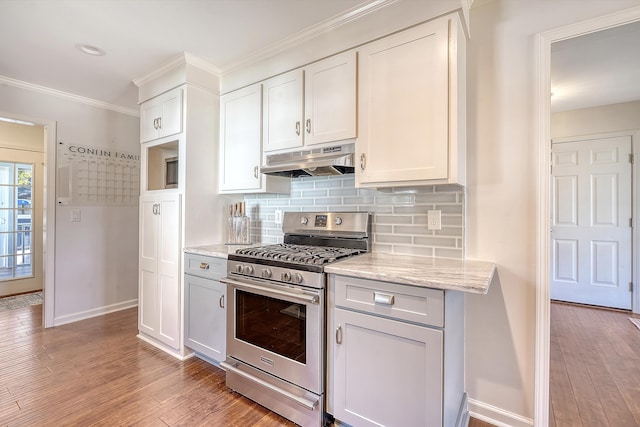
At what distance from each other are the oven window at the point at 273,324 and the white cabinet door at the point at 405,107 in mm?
898

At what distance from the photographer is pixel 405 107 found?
1.69 metres

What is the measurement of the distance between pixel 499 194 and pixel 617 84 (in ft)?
8.83

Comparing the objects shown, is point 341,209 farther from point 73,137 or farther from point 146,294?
point 73,137

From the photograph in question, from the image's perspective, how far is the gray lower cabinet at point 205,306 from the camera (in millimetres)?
2148

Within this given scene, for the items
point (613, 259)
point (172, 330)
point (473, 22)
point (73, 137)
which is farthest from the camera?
point (613, 259)

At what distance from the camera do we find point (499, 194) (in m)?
1.74

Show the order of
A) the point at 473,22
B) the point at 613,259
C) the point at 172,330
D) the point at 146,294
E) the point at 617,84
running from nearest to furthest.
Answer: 1. the point at 473,22
2. the point at 172,330
3. the point at 146,294
4. the point at 617,84
5. the point at 613,259

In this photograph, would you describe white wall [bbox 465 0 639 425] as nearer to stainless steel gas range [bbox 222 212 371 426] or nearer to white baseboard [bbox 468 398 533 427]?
white baseboard [bbox 468 398 533 427]

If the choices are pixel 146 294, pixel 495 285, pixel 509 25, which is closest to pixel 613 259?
pixel 495 285

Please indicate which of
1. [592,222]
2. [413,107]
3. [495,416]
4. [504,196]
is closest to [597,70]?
[592,222]

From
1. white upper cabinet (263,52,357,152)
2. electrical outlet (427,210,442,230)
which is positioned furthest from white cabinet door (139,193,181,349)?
electrical outlet (427,210,442,230)

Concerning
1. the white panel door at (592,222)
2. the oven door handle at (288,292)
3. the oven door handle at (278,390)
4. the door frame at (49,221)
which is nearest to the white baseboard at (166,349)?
the oven door handle at (278,390)

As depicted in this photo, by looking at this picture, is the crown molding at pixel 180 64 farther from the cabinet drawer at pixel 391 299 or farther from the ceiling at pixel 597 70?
the ceiling at pixel 597 70

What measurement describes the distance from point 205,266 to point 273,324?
30.2 inches
